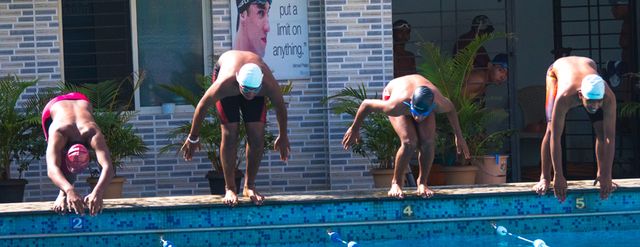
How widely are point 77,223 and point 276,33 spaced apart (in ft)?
11.0

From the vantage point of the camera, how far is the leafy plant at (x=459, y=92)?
36.9 feet

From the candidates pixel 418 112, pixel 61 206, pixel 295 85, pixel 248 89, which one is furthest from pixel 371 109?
pixel 61 206

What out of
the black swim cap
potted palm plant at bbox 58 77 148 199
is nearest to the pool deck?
the black swim cap

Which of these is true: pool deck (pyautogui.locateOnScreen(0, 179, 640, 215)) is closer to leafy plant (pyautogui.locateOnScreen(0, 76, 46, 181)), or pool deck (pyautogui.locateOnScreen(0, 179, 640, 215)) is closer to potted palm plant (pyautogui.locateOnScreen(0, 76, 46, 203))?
potted palm plant (pyautogui.locateOnScreen(0, 76, 46, 203))

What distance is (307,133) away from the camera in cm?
1202

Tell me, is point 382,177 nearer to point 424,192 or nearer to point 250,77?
point 424,192

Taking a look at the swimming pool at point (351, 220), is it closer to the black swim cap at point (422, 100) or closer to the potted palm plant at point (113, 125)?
the black swim cap at point (422, 100)

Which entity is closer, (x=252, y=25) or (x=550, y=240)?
(x=550, y=240)

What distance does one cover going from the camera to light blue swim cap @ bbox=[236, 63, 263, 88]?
355 inches

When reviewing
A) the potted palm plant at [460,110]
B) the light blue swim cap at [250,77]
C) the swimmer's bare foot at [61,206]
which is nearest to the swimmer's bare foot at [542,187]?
the potted palm plant at [460,110]

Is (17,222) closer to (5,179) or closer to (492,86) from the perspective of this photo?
(5,179)

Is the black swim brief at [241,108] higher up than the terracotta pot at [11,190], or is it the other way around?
the black swim brief at [241,108]

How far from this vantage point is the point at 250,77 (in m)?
9.02

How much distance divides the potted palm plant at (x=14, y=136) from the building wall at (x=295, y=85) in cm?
70
